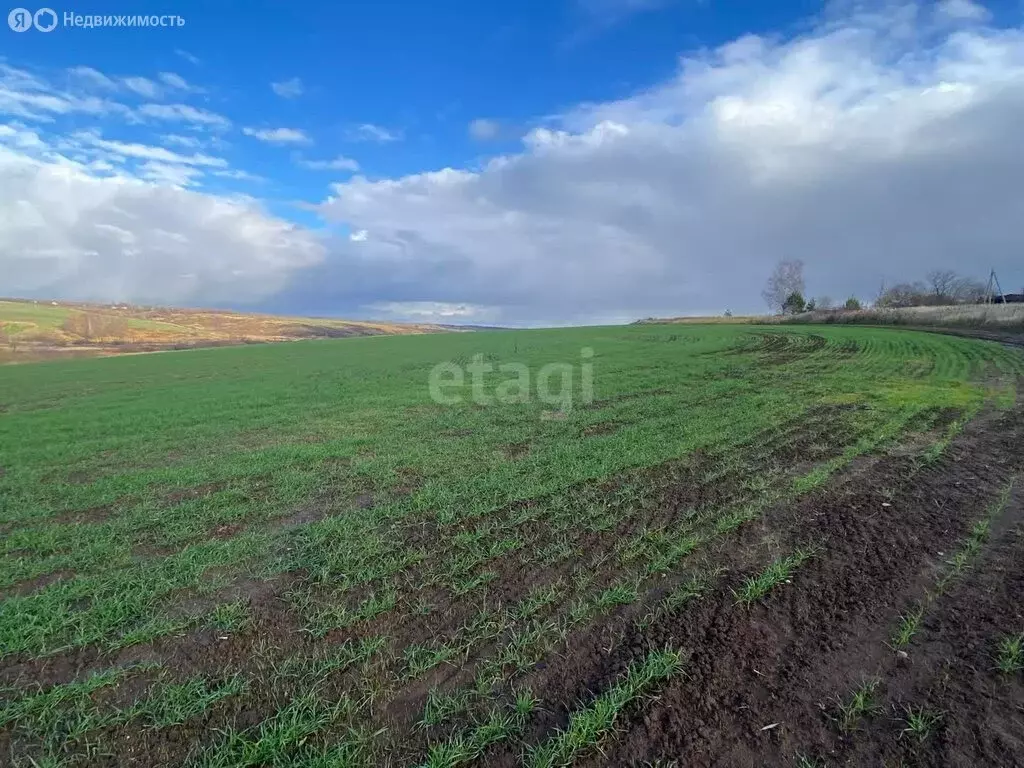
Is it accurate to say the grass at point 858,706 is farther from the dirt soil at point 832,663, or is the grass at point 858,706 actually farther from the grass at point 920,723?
the grass at point 920,723

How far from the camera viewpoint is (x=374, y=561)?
6012 mm

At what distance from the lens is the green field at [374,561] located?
11.7 feet

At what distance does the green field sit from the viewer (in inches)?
140

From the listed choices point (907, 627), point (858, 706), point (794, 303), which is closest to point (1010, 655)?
point (907, 627)

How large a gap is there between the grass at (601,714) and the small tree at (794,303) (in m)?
95.0

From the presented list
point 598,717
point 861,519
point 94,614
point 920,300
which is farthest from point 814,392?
point 920,300

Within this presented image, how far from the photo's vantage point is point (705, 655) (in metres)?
4.10

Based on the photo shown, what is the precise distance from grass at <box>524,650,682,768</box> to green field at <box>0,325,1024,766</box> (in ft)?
0.06

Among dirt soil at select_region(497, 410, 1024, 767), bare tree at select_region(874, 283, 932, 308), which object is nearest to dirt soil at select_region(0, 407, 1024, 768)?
dirt soil at select_region(497, 410, 1024, 767)

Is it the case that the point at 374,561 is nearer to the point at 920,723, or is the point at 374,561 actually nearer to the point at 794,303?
the point at 920,723

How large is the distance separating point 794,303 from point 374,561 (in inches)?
3840

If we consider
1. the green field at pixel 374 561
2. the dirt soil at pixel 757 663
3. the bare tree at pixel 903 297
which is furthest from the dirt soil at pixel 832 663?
the bare tree at pixel 903 297

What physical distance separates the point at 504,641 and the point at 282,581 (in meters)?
2.83

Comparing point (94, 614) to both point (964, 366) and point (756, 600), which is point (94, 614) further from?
point (964, 366)
